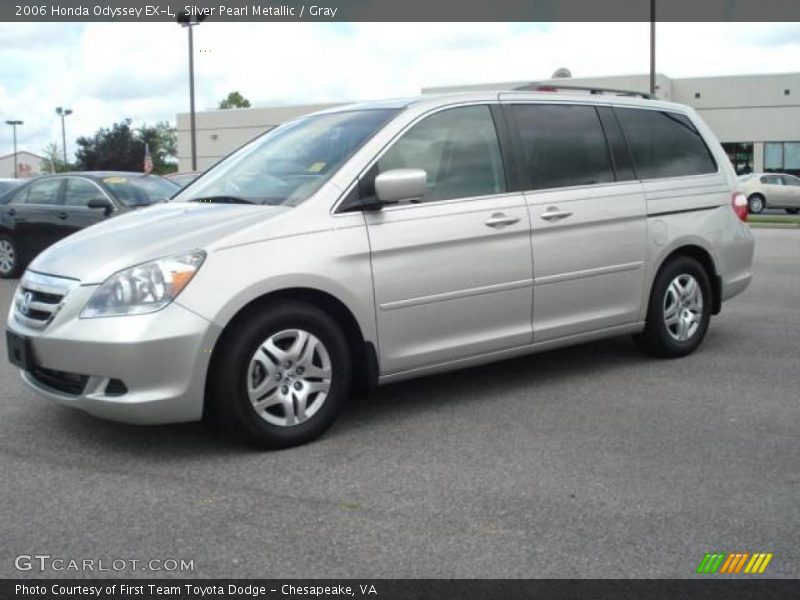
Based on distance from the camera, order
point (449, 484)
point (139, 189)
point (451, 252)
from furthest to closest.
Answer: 1. point (139, 189)
2. point (451, 252)
3. point (449, 484)

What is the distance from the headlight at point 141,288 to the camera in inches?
166

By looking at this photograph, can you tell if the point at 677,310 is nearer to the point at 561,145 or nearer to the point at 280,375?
the point at 561,145

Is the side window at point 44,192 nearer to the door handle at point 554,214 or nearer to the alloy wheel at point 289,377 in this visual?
the door handle at point 554,214

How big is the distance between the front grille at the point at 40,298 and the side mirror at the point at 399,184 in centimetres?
158

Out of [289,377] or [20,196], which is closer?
[289,377]

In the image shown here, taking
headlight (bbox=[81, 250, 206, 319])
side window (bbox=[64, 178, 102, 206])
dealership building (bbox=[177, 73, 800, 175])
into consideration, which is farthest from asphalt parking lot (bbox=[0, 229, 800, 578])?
dealership building (bbox=[177, 73, 800, 175])

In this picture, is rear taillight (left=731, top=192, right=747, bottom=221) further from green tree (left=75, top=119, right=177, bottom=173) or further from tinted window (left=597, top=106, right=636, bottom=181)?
green tree (left=75, top=119, right=177, bottom=173)

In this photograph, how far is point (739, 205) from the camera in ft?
22.0

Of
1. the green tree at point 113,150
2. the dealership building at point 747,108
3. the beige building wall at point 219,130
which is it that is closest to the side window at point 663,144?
the dealership building at point 747,108

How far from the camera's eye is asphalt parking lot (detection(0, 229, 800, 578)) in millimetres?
3365

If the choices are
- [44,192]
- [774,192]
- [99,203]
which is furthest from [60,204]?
[774,192]

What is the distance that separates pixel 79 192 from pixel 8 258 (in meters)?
1.86
